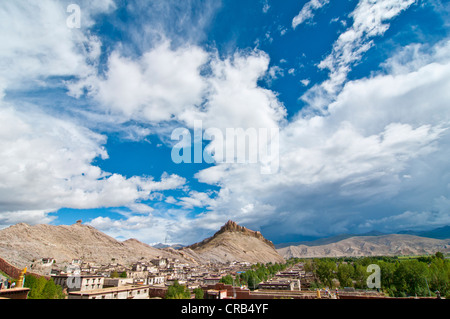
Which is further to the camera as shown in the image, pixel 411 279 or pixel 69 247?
pixel 69 247

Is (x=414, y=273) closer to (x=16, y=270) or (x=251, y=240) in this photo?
(x=16, y=270)

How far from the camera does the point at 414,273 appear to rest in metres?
47.0

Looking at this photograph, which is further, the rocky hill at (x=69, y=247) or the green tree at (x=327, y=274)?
the rocky hill at (x=69, y=247)

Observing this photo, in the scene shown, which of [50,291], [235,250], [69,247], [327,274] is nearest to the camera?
[50,291]

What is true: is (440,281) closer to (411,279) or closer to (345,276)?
(411,279)

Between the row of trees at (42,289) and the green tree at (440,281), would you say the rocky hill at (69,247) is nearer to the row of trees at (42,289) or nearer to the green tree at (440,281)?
the row of trees at (42,289)

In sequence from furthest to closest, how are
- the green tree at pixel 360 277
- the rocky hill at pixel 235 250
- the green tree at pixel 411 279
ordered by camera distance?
the rocky hill at pixel 235 250
the green tree at pixel 360 277
the green tree at pixel 411 279

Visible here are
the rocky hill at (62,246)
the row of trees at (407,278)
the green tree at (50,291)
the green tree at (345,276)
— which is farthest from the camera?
the rocky hill at (62,246)

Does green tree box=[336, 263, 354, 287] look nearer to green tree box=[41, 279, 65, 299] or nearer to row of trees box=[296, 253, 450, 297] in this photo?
row of trees box=[296, 253, 450, 297]

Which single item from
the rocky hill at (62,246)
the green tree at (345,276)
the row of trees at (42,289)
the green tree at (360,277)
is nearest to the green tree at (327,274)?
the green tree at (345,276)

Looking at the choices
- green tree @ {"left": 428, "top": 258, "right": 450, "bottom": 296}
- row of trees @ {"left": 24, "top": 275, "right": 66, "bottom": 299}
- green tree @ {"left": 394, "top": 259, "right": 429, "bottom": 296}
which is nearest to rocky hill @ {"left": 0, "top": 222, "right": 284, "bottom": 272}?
row of trees @ {"left": 24, "top": 275, "right": 66, "bottom": 299}

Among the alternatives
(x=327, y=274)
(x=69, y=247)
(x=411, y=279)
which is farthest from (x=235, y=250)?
(x=411, y=279)

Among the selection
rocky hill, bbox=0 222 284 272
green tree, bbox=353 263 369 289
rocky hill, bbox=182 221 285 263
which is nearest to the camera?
green tree, bbox=353 263 369 289
